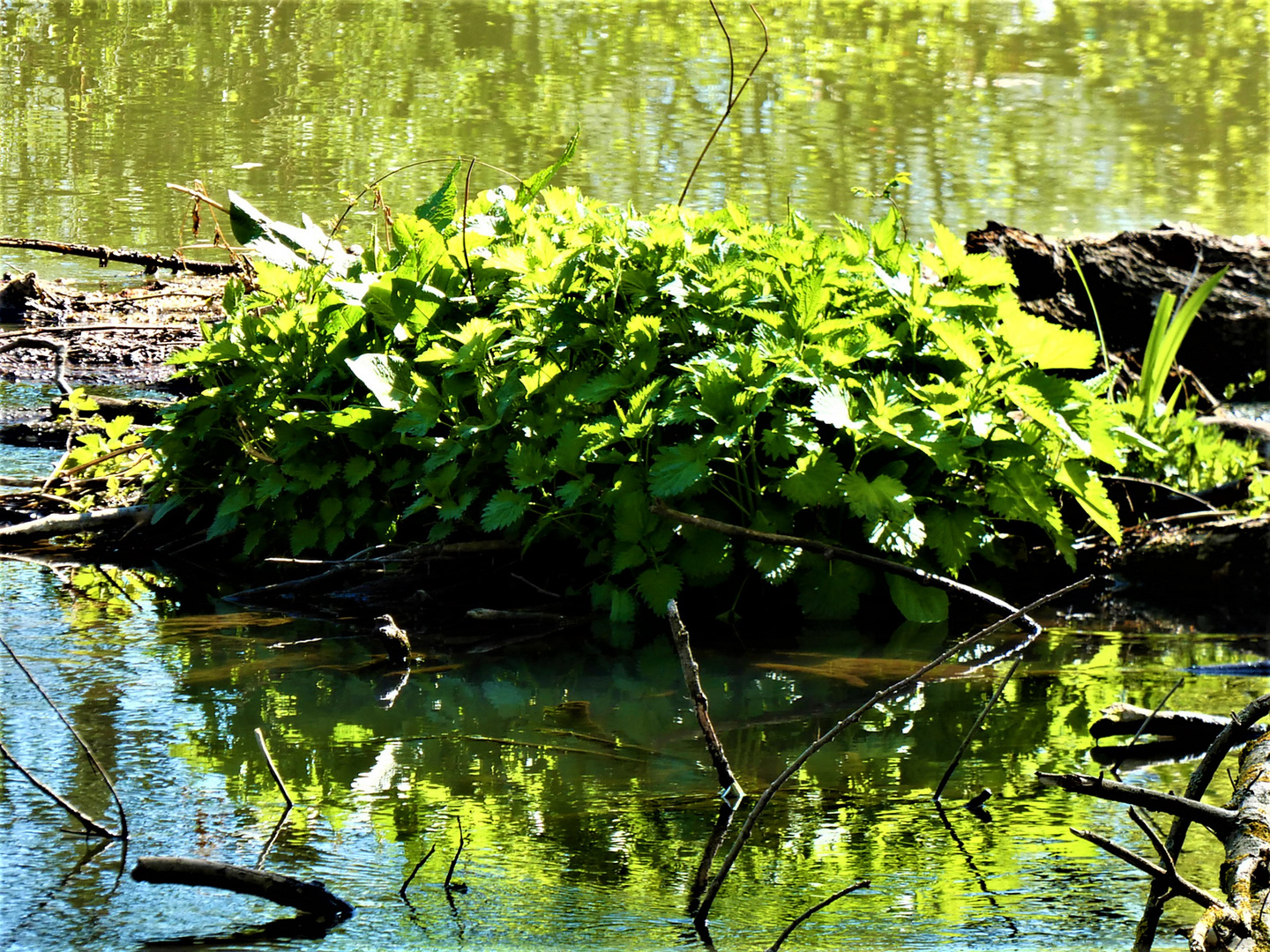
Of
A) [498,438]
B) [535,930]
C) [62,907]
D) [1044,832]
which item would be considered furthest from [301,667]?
[1044,832]

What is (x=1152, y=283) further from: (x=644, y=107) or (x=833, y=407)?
(x=644, y=107)

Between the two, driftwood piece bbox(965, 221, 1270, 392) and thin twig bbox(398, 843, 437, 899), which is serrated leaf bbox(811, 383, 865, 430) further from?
driftwood piece bbox(965, 221, 1270, 392)

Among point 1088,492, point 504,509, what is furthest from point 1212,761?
point 504,509

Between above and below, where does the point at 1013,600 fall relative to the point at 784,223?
below

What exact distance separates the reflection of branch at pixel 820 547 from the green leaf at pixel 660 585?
5.6 inches

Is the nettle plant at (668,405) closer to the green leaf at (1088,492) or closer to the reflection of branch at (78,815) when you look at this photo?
the green leaf at (1088,492)

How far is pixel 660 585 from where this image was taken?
3.73 metres

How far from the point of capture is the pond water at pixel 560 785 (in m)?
2.15

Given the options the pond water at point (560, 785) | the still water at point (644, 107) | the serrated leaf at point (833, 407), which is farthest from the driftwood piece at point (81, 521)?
the still water at point (644, 107)

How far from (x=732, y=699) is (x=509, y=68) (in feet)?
43.5

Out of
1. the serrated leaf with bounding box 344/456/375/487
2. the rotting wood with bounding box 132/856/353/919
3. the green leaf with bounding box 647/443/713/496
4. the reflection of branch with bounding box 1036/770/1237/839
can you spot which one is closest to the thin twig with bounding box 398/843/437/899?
the rotting wood with bounding box 132/856/353/919

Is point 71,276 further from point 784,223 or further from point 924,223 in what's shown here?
point 784,223

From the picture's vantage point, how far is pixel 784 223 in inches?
181

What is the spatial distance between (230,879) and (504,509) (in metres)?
1.90
